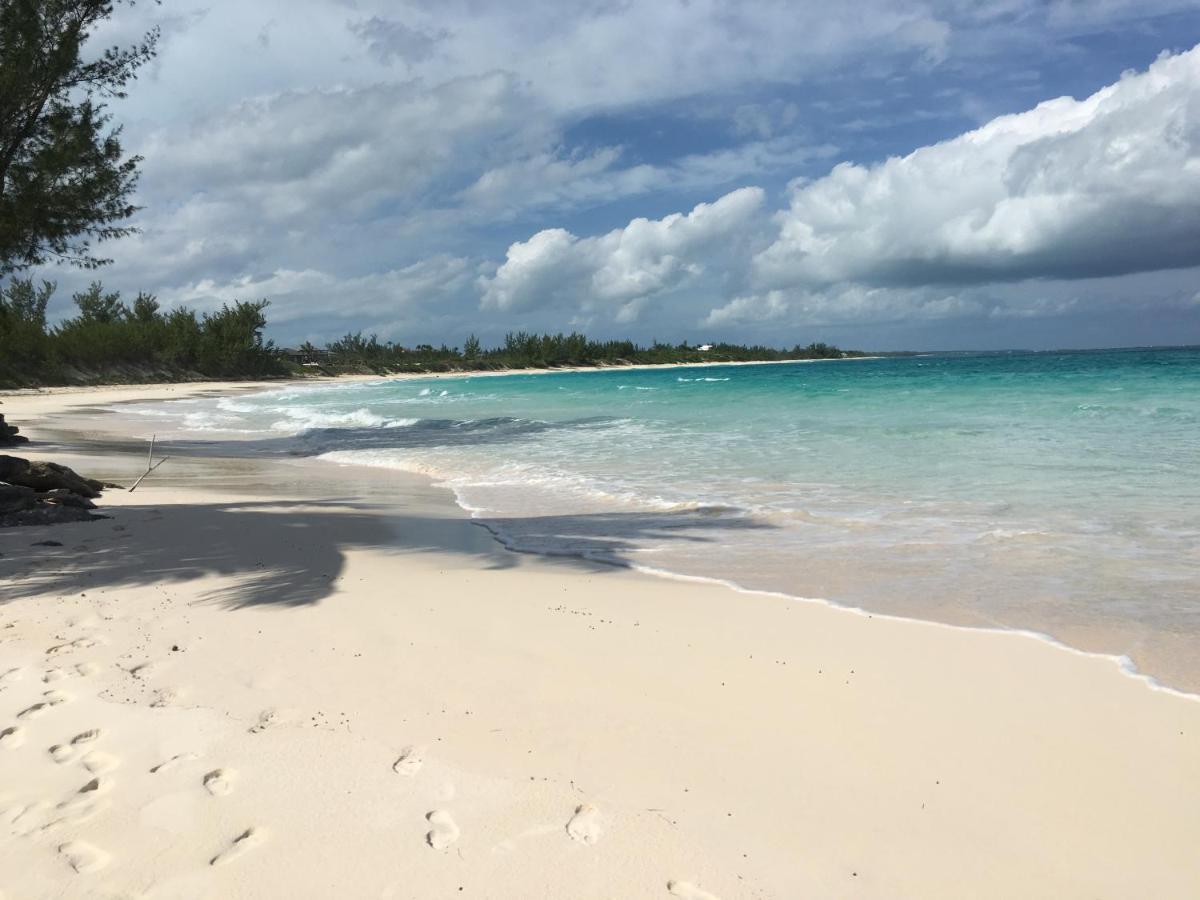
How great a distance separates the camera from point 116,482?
11961 mm

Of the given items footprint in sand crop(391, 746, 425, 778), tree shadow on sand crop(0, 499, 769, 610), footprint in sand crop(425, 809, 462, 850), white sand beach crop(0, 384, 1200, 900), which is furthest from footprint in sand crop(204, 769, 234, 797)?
tree shadow on sand crop(0, 499, 769, 610)

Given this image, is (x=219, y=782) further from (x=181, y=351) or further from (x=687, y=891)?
(x=181, y=351)

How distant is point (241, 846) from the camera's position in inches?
106

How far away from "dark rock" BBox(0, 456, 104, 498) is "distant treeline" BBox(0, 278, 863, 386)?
5591mm

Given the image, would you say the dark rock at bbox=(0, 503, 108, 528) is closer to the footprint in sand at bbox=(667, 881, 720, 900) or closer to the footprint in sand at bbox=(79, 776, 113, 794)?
the footprint in sand at bbox=(79, 776, 113, 794)

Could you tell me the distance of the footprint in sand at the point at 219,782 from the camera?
9.93 feet

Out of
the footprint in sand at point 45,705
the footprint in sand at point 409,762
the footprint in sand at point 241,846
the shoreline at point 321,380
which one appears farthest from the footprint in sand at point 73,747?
the shoreline at point 321,380

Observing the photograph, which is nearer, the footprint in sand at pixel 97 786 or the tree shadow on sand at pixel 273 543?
the footprint in sand at pixel 97 786

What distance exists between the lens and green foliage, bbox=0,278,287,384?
50.5 meters

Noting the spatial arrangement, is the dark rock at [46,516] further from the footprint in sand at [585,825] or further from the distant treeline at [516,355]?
the distant treeline at [516,355]

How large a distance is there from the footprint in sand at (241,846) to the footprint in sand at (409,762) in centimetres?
57

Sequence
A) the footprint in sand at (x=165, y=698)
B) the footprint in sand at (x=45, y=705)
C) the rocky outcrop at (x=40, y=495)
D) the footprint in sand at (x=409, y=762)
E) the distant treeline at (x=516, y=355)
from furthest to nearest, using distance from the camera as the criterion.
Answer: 1. the distant treeline at (x=516, y=355)
2. the rocky outcrop at (x=40, y=495)
3. the footprint in sand at (x=165, y=698)
4. the footprint in sand at (x=45, y=705)
5. the footprint in sand at (x=409, y=762)

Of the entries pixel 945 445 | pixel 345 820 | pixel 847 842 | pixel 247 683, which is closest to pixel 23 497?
pixel 247 683

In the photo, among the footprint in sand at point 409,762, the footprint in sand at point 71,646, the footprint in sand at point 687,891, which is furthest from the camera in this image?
the footprint in sand at point 71,646
